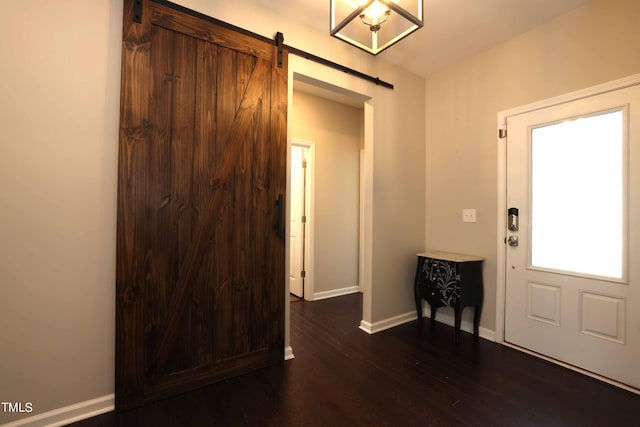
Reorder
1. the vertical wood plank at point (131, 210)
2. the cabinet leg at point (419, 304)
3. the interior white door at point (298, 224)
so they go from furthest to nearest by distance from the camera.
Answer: the interior white door at point (298, 224) → the cabinet leg at point (419, 304) → the vertical wood plank at point (131, 210)

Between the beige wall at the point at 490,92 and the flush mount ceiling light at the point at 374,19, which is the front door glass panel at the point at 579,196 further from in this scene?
the flush mount ceiling light at the point at 374,19

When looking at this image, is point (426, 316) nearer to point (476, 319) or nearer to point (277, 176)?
point (476, 319)

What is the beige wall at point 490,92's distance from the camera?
6.57 feet

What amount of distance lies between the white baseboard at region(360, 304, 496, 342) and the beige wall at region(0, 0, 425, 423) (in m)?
2.09

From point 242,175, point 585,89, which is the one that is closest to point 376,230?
point 242,175

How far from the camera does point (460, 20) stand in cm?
230

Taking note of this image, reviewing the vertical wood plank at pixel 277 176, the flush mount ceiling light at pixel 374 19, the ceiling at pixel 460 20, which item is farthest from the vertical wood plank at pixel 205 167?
the flush mount ceiling light at pixel 374 19

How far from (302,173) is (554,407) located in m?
3.26

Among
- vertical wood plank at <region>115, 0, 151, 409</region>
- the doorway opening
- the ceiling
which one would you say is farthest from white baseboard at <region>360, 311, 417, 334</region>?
the ceiling

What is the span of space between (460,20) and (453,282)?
7.47 feet

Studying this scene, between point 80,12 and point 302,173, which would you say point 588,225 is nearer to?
point 302,173

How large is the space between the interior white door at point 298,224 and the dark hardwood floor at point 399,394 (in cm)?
144

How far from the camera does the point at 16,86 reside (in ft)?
4.58

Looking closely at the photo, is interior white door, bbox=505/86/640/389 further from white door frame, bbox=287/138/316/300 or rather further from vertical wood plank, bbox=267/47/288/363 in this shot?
white door frame, bbox=287/138/316/300
